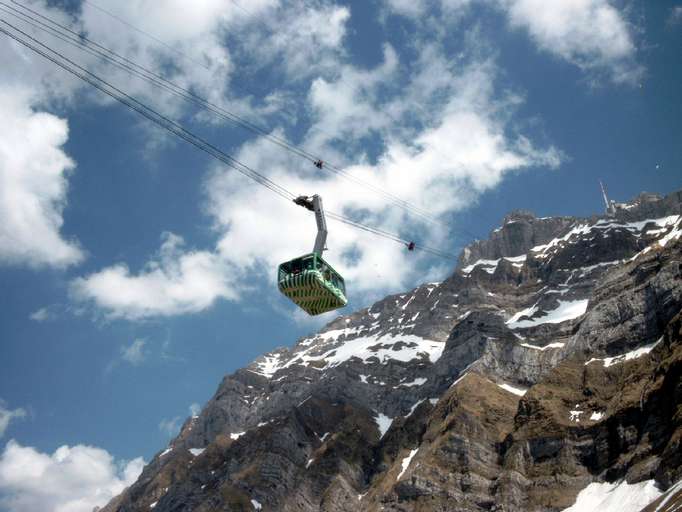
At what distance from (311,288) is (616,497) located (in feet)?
307

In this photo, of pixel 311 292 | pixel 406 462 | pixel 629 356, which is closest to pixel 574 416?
pixel 629 356

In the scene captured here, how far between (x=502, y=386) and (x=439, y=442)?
3086 centimetres

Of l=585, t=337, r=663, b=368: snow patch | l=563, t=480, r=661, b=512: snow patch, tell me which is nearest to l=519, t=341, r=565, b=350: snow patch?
l=585, t=337, r=663, b=368: snow patch

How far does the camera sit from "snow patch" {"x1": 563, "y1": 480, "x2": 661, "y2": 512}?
109062 mm

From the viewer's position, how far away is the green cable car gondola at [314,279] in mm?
45656

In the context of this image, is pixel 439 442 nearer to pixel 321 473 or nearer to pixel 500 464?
pixel 500 464

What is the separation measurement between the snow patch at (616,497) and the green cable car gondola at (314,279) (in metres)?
82.2

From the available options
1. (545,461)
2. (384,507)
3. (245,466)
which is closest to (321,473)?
(245,466)

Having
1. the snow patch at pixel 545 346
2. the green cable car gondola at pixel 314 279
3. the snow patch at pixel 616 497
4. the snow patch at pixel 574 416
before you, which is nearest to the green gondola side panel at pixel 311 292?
the green cable car gondola at pixel 314 279

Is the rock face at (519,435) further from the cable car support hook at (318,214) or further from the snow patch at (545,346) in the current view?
the cable car support hook at (318,214)

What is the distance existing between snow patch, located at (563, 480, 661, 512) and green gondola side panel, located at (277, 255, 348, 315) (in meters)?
82.1

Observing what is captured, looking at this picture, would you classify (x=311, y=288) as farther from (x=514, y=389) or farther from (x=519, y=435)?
(x=514, y=389)

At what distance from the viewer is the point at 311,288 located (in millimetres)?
45719

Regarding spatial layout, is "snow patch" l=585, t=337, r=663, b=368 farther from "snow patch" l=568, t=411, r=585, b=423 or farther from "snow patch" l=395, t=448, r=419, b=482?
"snow patch" l=395, t=448, r=419, b=482
